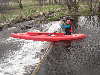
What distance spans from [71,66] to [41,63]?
163 centimetres

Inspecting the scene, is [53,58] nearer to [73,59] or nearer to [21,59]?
[73,59]

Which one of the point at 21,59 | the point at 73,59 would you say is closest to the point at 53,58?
the point at 73,59

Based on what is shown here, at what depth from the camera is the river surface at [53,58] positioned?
7.71 m

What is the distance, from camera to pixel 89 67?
8016 millimetres

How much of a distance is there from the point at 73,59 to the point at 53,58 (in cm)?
118

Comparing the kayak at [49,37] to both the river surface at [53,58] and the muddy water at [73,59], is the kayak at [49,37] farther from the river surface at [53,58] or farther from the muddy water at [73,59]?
the muddy water at [73,59]

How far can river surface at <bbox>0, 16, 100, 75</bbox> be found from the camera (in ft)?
25.3

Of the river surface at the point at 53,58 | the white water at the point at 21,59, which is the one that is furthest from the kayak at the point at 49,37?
the white water at the point at 21,59

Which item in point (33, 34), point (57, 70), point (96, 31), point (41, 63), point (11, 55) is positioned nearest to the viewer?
point (57, 70)

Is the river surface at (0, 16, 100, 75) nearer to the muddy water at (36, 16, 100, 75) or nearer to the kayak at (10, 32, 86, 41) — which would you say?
the muddy water at (36, 16, 100, 75)

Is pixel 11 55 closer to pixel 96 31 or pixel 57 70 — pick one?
pixel 57 70

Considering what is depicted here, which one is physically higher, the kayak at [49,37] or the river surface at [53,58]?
the kayak at [49,37]

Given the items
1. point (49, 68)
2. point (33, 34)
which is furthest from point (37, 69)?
point (33, 34)

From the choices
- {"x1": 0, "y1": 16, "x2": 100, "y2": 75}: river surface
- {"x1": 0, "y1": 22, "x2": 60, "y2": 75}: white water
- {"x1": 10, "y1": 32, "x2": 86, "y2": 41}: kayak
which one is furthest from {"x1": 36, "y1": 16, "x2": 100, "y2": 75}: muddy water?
{"x1": 0, "y1": 22, "x2": 60, "y2": 75}: white water
